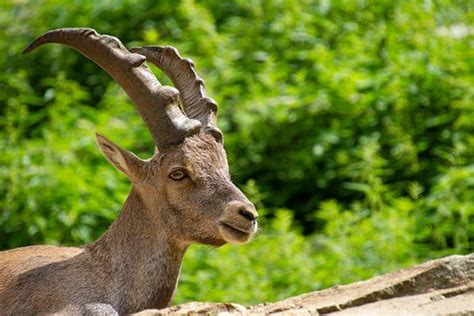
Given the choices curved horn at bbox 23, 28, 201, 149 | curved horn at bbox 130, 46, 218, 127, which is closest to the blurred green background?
curved horn at bbox 130, 46, 218, 127

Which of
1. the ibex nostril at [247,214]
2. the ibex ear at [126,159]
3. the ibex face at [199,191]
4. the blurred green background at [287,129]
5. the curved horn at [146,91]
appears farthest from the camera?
the blurred green background at [287,129]

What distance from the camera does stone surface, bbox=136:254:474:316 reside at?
8.43 m

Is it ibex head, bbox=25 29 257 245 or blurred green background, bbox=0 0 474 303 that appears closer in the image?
ibex head, bbox=25 29 257 245

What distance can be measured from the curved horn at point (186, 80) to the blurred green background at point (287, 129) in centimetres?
430

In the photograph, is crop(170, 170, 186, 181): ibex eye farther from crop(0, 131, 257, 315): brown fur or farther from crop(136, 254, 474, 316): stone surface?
crop(136, 254, 474, 316): stone surface

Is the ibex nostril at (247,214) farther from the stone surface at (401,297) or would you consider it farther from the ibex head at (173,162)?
the stone surface at (401,297)

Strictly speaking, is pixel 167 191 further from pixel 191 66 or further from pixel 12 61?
pixel 12 61

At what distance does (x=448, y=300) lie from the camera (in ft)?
28.4

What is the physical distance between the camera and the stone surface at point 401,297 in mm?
8430

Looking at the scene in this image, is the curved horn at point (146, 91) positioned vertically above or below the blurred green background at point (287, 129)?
below

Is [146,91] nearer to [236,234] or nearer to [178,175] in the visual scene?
[178,175]

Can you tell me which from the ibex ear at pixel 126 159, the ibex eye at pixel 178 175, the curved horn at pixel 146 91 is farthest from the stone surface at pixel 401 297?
the curved horn at pixel 146 91

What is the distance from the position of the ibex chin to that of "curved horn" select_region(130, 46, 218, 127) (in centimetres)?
10

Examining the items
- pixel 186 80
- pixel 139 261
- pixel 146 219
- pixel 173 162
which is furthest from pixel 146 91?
pixel 139 261
